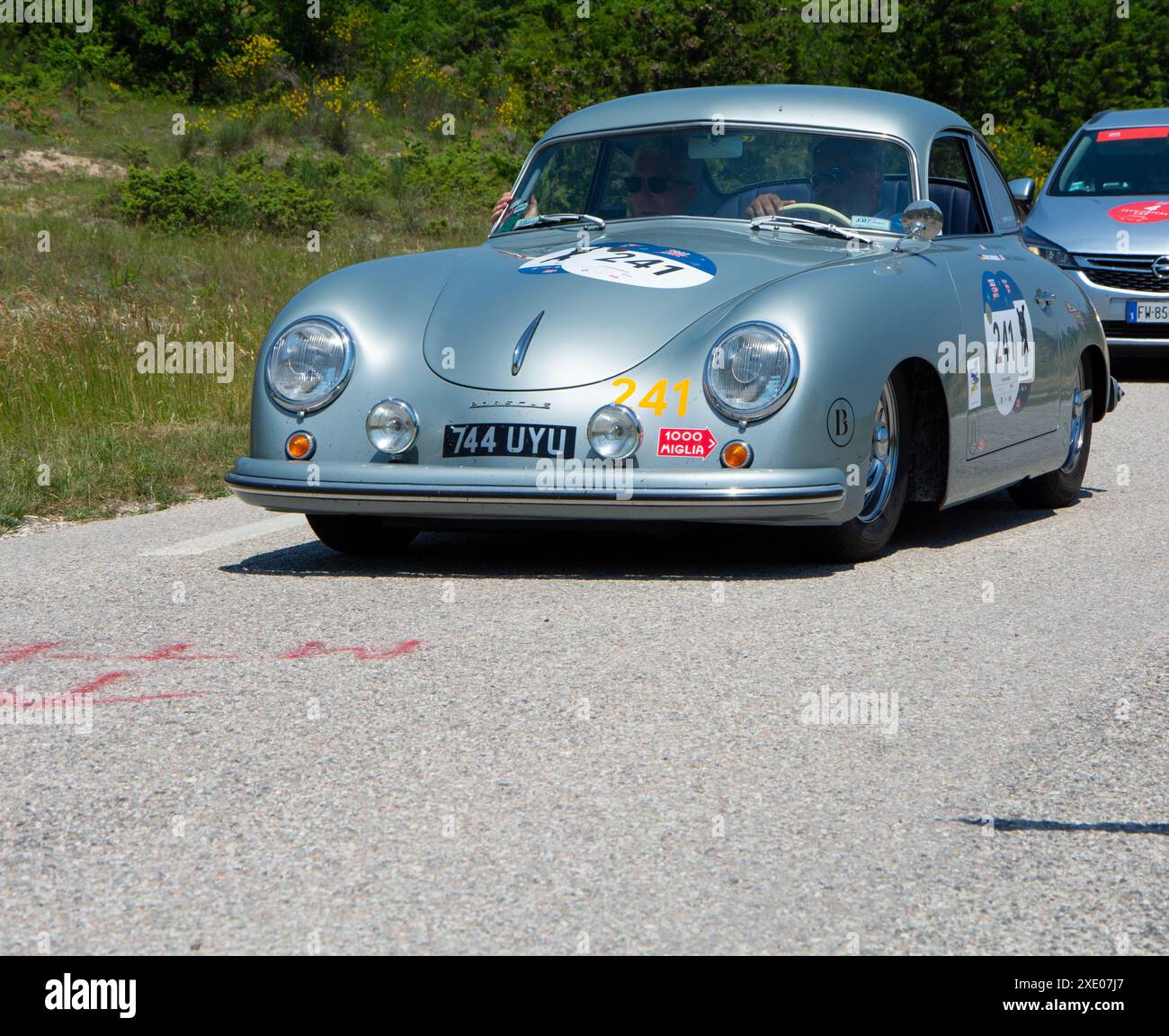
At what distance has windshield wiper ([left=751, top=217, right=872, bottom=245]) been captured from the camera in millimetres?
5984

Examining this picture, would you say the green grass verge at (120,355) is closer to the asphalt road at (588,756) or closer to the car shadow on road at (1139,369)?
the asphalt road at (588,756)

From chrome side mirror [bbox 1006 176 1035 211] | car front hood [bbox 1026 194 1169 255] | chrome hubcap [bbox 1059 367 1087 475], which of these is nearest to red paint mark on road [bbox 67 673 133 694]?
chrome hubcap [bbox 1059 367 1087 475]

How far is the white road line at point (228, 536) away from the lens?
5895mm

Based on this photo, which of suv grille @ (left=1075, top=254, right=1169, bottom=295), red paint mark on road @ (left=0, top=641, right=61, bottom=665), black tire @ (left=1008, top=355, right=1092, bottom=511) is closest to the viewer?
red paint mark on road @ (left=0, top=641, right=61, bottom=665)

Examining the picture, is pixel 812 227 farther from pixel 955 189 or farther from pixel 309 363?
pixel 309 363

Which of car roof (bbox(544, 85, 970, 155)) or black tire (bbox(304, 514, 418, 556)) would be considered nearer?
black tire (bbox(304, 514, 418, 556))

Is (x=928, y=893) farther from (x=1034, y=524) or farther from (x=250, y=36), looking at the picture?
(x=250, y=36)

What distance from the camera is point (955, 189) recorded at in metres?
6.67

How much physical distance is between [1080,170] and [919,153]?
763cm

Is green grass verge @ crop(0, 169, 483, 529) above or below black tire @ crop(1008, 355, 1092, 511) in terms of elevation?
below

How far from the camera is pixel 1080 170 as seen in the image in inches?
523

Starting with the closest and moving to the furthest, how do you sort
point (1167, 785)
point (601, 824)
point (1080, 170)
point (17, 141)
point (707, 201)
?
point (601, 824), point (1167, 785), point (707, 201), point (1080, 170), point (17, 141)

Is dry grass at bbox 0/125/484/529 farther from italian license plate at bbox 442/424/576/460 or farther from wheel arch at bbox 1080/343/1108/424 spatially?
wheel arch at bbox 1080/343/1108/424

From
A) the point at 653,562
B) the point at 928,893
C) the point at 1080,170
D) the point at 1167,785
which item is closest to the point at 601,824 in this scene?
the point at 928,893
